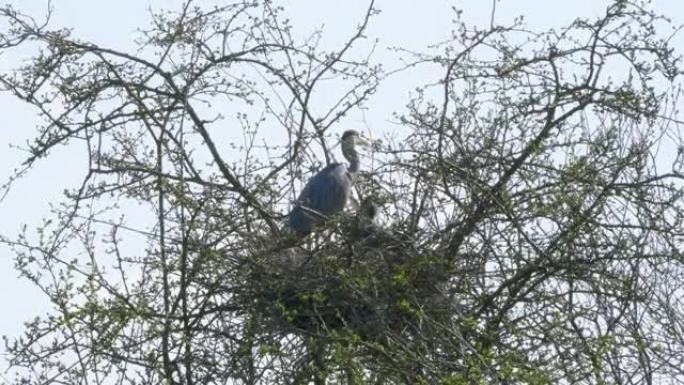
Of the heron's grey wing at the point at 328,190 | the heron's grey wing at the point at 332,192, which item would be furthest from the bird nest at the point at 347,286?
the heron's grey wing at the point at 332,192

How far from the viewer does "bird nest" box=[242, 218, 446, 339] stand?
915 centimetres

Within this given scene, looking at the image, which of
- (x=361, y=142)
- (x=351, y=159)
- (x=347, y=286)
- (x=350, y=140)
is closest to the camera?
(x=347, y=286)

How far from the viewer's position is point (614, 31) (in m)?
9.70

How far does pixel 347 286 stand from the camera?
9.12 m

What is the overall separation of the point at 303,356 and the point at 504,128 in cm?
137

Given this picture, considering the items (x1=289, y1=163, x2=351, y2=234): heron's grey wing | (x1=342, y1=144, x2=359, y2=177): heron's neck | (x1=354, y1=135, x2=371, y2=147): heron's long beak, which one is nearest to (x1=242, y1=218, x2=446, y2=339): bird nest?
(x1=289, y1=163, x2=351, y2=234): heron's grey wing

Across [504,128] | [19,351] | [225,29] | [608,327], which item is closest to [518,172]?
[504,128]

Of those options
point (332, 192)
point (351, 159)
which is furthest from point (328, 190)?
point (351, 159)

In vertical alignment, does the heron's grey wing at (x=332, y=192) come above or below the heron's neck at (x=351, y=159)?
below

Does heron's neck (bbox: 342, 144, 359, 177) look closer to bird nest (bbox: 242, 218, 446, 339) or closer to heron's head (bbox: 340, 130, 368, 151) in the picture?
heron's head (bbox: 340, 130, 368, 151)

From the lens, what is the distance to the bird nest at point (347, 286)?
30.0 feet

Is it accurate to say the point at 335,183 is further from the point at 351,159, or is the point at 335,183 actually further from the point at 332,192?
the point at 351,159

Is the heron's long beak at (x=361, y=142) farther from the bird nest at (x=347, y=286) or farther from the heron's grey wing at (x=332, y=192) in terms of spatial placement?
the bird nest at (x=347, y=286)

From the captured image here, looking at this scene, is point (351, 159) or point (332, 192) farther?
point (351, 159)
